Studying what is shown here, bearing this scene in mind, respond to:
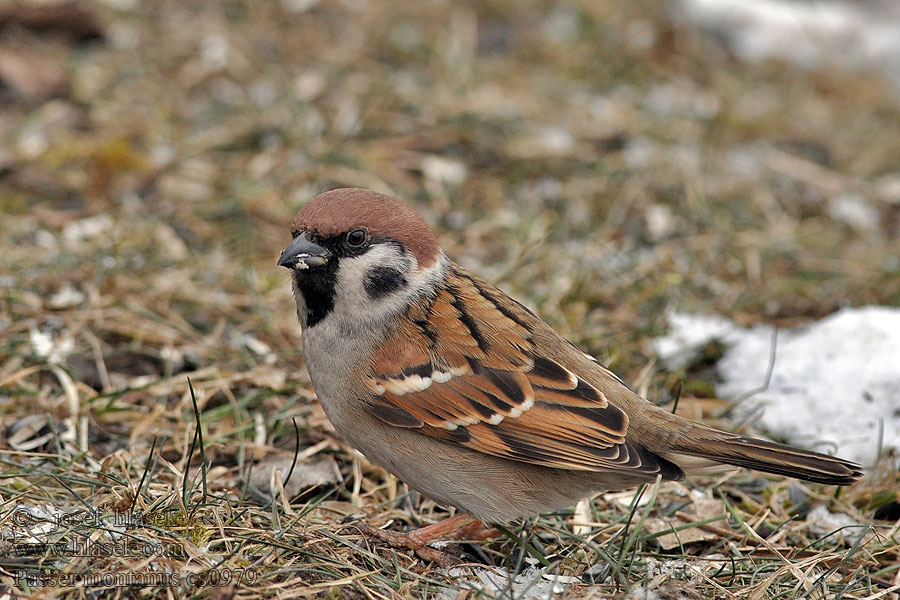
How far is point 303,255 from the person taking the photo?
3.48m

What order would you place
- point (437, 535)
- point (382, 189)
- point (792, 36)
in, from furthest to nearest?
point (792, 36)
point (382, 189)
point (437, 535)

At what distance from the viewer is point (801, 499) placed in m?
4.01

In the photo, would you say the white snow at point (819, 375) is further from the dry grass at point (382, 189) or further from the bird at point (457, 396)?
the bird at point (457, 396)

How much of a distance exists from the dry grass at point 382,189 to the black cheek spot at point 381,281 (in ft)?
2.40

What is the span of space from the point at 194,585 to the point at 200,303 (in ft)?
7.54

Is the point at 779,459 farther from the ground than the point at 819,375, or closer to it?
farther from the ground

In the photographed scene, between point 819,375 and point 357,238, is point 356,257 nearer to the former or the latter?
point 357,238

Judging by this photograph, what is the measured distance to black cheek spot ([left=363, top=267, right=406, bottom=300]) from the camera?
11.9 feet

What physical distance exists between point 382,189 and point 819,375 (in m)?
2.78

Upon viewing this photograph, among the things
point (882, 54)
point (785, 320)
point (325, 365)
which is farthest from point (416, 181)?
point (882, 54)

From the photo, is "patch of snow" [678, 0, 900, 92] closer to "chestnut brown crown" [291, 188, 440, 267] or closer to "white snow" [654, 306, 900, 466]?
"white snow" [654, 306, 900, 466]

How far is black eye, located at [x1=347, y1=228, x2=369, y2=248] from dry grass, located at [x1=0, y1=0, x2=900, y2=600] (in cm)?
77

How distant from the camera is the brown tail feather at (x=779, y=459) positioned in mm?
3211

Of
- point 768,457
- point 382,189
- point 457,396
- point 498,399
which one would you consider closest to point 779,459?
point 768,457
